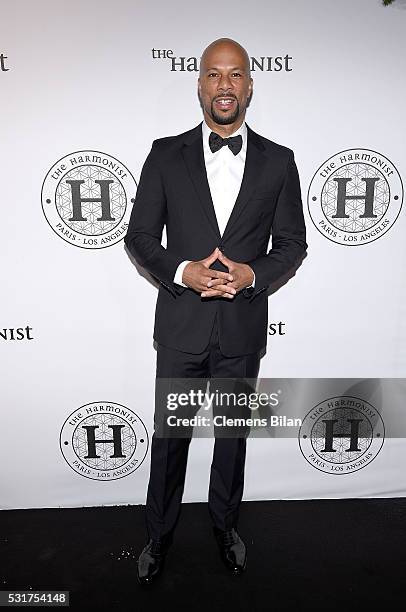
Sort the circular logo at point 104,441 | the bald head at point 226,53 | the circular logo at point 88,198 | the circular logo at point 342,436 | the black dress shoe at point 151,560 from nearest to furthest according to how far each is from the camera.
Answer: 1. the bald head at point 226,53
2. the black dress shoe at point 151,560
3. the circular logo at point 88,198
4. the circular logo at point 104,441
5. the circular logo at point 342,436

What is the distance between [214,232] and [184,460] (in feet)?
2.90

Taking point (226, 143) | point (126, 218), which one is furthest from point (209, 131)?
point (126, 218)

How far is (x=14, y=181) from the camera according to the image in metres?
2.20

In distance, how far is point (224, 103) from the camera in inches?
74.4

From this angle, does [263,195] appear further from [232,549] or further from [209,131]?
[232,549]

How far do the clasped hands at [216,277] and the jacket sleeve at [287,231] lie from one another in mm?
94

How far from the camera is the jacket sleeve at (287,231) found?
199 centimetres

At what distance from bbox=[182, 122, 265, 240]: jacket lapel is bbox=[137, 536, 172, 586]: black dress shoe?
1.19 m

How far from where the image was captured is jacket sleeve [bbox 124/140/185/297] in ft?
6.34

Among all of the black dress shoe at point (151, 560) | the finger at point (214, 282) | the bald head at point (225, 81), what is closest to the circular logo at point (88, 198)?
the bald head at point (225, 81)

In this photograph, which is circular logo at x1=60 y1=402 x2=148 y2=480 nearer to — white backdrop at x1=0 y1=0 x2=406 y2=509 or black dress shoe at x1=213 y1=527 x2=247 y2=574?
white backdrop at x1=0 y1=0 x2=406 y2=509

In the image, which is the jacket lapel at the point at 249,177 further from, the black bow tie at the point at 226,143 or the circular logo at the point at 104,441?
the circular logo at the point at 104,441

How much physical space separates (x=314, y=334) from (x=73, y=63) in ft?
4.76

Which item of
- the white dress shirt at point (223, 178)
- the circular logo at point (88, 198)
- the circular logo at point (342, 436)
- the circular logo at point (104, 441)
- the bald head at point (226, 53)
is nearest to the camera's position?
the bald head at point (226, 53)
